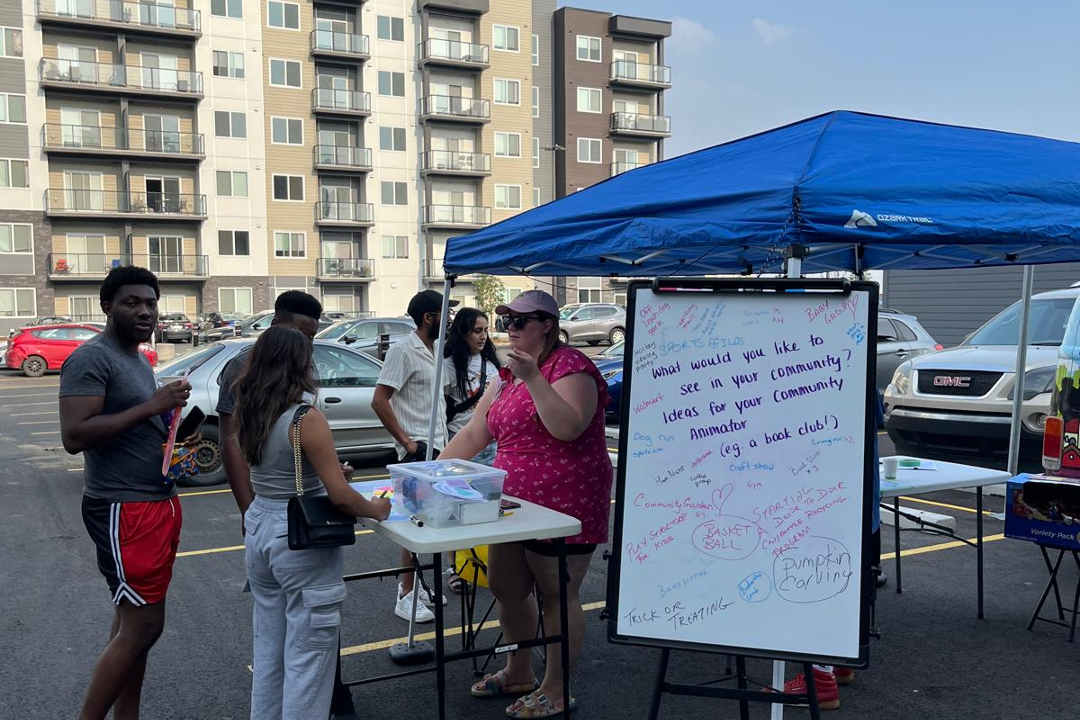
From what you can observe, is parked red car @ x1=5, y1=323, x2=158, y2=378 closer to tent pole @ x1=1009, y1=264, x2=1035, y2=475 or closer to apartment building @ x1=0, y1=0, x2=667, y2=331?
apartment building @ x1=0, y1=0, x2=667, y2=331

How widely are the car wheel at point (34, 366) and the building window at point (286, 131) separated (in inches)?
889

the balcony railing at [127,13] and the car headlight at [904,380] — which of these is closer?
the car headlight at [904,380]

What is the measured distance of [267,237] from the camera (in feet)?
143

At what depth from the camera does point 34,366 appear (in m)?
23.4

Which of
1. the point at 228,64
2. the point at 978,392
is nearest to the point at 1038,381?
the point at 978,392

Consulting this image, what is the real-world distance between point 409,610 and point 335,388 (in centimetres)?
481

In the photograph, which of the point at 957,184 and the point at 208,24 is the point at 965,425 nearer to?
the point at 957,184

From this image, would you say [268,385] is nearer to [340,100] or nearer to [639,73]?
[340,100]

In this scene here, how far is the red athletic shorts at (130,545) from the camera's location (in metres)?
3.29

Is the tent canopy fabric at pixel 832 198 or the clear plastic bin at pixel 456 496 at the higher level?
the tent canopy fabric at pixel 832 198

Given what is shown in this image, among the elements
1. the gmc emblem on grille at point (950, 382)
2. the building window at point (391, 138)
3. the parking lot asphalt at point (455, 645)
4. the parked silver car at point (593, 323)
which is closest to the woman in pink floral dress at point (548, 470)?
the parking lot asphalt at point (455, 645)

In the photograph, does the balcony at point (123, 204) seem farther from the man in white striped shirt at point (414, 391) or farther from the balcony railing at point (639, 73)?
the man in white striped shirt at point (414, 391)

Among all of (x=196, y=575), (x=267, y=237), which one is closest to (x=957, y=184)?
(x=196, y=575)

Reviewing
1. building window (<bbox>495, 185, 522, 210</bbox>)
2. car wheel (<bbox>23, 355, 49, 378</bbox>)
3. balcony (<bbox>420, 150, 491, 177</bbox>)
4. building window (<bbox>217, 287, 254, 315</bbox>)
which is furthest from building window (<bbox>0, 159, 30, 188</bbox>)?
building window (<bbox>495, 185, 522, 210</bbox>)
